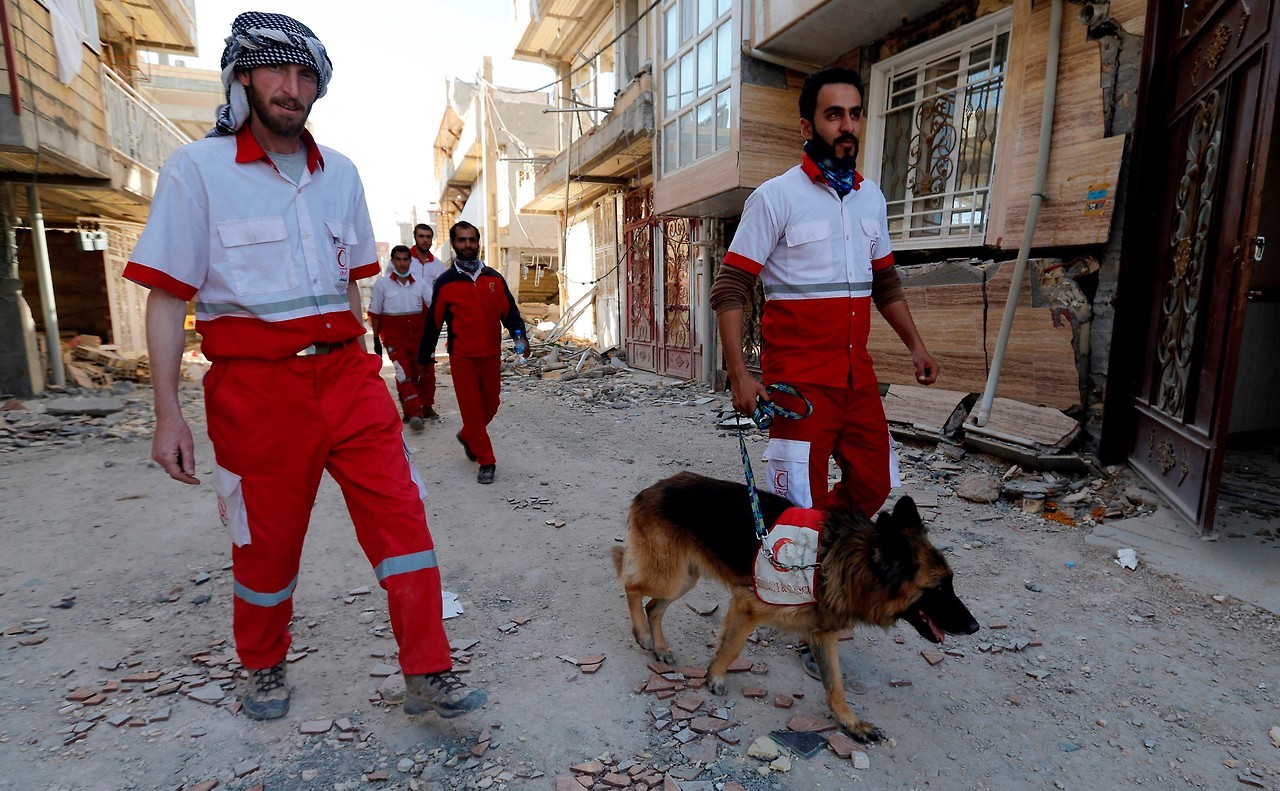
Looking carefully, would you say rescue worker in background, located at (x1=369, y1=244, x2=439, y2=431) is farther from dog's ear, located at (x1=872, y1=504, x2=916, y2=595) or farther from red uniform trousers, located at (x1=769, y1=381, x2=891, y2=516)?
dog's ear, located at (x1=872, y1=504, x2=916, y2=595)

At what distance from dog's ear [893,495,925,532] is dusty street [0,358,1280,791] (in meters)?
0.80

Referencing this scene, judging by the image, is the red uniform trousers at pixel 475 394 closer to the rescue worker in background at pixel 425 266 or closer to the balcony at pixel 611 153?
the rescue worker in background at pixel 425 266

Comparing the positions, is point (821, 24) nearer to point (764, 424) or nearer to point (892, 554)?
point (764, 424)

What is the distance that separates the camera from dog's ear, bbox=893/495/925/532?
220 centimetres

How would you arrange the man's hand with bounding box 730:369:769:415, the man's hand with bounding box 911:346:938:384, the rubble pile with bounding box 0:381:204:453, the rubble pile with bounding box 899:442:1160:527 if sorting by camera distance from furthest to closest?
the rubble pile with bounding box 0:381:204:453 → the rubble pile with bounding box 899:442:1160:527 → the man's hand with bounding box 911:346:938:384 → the man's hand with bounding box 730:369:769:415

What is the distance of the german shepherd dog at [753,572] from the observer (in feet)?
7.11

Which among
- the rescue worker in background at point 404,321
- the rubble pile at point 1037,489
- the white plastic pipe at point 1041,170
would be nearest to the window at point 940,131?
the white plastic pipe at point 1041,170

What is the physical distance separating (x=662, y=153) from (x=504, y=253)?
44.6ft

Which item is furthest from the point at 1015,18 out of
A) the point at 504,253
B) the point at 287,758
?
the point at 504,253

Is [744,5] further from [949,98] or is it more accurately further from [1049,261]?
[1049,261]

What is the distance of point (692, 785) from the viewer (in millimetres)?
2117

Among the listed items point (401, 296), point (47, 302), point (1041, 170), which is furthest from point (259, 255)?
point (47, 302)

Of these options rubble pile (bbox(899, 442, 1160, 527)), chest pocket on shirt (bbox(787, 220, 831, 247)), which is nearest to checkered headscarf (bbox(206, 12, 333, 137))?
chest pocket on shirt (bbox(787, 220, 831, 247))

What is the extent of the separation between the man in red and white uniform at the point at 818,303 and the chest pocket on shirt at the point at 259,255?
5.39 ft
